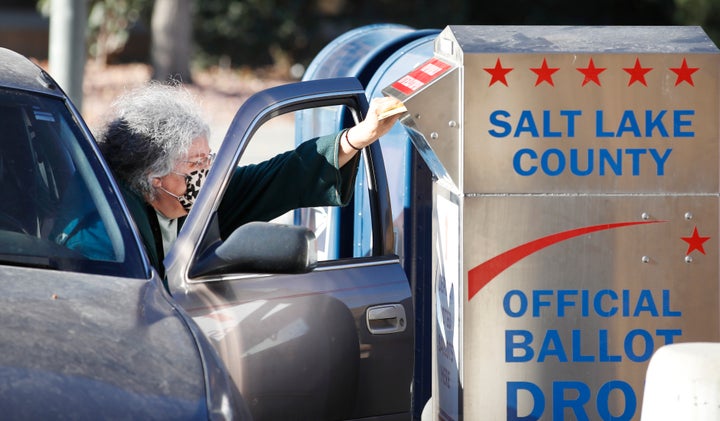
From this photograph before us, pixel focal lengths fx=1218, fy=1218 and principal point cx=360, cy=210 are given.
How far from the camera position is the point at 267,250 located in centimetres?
342

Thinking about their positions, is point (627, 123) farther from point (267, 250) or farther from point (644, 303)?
point (267, 250)

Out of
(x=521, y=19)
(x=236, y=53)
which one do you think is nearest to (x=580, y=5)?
(x=521, y=19)

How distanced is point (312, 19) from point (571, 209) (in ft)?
70.9

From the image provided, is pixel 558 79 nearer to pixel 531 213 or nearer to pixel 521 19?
pixel 531 213

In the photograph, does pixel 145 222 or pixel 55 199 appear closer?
pixel 55 199

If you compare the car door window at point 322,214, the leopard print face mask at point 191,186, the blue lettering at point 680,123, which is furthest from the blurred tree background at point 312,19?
the blue lettering at point 680,123

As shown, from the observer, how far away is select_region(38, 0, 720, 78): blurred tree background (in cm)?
2392

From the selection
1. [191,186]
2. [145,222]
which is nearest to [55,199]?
[145,222]

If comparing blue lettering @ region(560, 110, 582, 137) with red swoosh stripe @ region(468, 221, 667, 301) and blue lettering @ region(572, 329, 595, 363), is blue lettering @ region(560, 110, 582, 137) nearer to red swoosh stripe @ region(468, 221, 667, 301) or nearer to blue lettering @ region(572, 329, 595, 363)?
red swoosh stripe @ region(468, 221, 667, 301)

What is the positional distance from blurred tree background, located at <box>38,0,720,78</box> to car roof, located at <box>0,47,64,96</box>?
1972cm

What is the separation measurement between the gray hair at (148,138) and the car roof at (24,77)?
0.39 metres

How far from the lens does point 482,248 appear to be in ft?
12.1

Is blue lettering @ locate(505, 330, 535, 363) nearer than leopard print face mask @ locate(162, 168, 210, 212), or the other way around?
blue lettering @ locate(505, 330, 535, 363)

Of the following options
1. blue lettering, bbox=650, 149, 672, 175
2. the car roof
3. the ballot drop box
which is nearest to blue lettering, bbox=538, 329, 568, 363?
the ballot drop box
